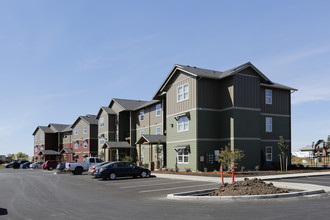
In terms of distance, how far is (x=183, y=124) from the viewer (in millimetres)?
34344

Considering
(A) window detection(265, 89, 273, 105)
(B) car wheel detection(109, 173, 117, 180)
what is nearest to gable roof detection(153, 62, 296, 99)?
(A) window detection(265, 89, 273, 105)

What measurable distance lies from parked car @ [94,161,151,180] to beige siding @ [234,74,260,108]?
35.4 ft

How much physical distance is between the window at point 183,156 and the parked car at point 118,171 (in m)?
6.44

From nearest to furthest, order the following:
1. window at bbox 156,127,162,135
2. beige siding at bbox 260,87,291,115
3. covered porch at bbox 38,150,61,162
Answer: beige siding at bbox 260,87,291,115
window at bbox 156,127,162,135
covered porch at bbox 38,150,61,162

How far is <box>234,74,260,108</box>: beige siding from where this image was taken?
105 feet

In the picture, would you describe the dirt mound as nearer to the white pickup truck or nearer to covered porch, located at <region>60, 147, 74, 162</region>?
the white pickup truck

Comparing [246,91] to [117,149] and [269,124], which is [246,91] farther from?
[117,149]

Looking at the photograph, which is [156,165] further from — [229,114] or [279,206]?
[279,206]

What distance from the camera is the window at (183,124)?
33.8 m

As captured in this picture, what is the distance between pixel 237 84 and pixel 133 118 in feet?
74.0

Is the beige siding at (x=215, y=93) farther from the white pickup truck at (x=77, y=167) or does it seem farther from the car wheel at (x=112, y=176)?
the white pickup truck at (x=77, y=167)

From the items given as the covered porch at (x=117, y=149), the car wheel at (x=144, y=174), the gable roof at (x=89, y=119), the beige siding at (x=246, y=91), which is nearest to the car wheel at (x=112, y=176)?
the car wheel at (x=144, y=174)

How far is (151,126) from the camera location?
150ft

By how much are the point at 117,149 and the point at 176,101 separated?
18.6 metres
